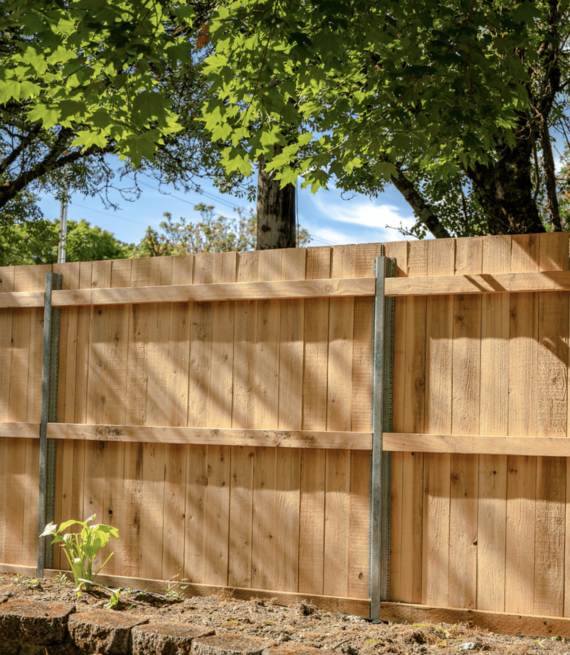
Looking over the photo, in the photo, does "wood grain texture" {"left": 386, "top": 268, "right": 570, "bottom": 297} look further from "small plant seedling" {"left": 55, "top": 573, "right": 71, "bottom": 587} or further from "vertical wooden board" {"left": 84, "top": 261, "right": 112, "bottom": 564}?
"small plant seedling" {"left": 55, "top": 573, "right": 71, "bottom": 587}

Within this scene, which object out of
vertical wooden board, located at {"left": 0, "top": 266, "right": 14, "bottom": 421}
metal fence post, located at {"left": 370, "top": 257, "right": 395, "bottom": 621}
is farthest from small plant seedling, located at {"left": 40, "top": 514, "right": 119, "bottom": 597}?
metal fence post, located at {"left": 370, "top": 257, "right": 395, "bottom": 621}

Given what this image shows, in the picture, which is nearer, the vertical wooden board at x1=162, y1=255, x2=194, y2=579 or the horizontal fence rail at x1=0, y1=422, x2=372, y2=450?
the horizontal fence rail at x1=0, y1=422, x2=372, y2=450

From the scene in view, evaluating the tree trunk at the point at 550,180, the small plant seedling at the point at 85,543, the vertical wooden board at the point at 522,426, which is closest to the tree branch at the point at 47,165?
the tree trunk at the point at 550,180

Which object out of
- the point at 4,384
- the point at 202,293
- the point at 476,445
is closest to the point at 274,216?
the point at 202,293

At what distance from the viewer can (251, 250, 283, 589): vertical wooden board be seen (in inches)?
149

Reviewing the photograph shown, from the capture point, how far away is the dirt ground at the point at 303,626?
307 centimetres

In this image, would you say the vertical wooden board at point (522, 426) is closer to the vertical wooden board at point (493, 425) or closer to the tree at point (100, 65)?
the vertical wooden board at point (493, 425)

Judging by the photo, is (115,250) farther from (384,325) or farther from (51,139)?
(384,325)

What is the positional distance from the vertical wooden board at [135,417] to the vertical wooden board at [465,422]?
1998 mm

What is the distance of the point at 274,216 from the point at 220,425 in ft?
9.48

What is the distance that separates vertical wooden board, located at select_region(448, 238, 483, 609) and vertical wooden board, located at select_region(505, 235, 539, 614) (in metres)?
0.18

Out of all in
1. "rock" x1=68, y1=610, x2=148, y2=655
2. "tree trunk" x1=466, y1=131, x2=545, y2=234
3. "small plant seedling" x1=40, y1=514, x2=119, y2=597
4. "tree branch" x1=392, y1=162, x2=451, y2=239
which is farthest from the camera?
"tree branch" x1=392, y1=162, x2=451, y2=239

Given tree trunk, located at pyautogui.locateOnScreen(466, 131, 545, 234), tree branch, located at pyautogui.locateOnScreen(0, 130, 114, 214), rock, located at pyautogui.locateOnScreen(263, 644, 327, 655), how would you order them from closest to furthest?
rock, located at pyautogui.locateOnScreen(263, 644, 327, 655), tree trunk, located at pyautogui.locateOnScreen(466, 131, 545, 234), tree branch, located at pyautogui.locateOnScreen(0, 130, 114, 214)

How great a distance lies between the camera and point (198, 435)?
3.92 m
